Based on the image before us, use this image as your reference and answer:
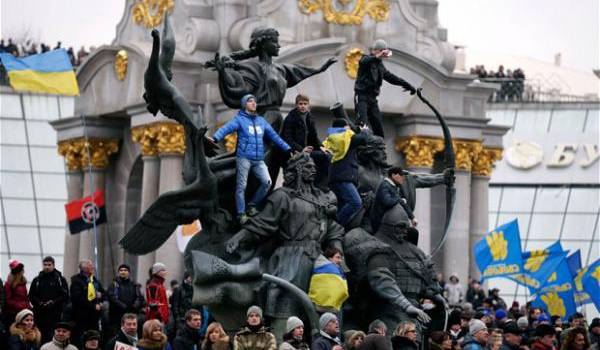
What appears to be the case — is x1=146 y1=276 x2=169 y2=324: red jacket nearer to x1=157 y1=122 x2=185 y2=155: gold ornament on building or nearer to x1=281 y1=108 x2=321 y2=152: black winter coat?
x1=281 y1=108 x2=321 y2=152: black winter coat

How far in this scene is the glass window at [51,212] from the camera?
263 ft

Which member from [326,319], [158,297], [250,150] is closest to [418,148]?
[158,297]

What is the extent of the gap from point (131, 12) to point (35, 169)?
65.6 feet

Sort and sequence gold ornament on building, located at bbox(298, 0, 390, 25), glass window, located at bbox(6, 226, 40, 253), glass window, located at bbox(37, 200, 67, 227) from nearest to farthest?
gold ornament on building, located at bbox(298, 0, 390, 25)
glass window, located at bbox(6, 226, 40, 253)
glass window, located at bbox(37, 200, 67, 227)

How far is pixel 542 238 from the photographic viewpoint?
84938mm

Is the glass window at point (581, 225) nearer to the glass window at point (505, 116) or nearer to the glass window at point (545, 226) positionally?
the glass window at point (545, 226)

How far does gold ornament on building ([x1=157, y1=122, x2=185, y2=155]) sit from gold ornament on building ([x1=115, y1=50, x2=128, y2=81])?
2.05m

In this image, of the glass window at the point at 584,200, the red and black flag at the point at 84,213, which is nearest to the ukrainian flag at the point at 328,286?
the red and black flag at the point at 84,213

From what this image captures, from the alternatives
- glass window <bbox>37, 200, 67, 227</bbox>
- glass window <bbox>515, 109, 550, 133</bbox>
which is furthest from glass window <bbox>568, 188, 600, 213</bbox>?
glass window <bbox>37, 200, 67, 227</bbox>

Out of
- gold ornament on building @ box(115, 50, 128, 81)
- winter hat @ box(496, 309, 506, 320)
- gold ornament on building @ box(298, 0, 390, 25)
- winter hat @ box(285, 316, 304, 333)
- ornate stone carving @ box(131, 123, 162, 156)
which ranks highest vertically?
winter hat @ box(285, 316, 304, 333)

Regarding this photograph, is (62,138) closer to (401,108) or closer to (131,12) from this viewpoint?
(131,12)

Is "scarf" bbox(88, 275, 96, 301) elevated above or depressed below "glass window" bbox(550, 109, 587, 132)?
above

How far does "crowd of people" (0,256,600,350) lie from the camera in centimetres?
3391

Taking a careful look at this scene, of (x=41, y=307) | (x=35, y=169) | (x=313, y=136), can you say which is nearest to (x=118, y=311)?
(x=41, y=307)
